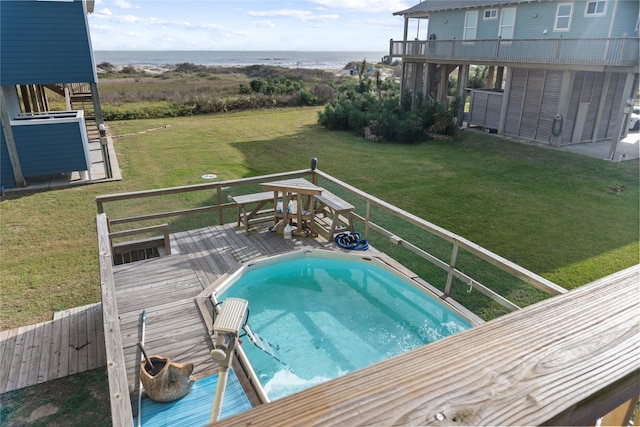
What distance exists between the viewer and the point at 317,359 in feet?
16.5

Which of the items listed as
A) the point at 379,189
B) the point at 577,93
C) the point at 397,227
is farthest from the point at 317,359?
the point at 577,93

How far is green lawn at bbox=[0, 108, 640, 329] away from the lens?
6.80 m

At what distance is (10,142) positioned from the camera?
1047cm

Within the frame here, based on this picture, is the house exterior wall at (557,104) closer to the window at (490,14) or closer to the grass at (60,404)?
the window at (490,14)

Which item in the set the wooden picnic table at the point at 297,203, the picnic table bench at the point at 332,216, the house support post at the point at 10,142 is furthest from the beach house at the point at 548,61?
the house support post at the point at 10,142

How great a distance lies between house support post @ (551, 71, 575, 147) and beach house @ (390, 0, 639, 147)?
0.03m

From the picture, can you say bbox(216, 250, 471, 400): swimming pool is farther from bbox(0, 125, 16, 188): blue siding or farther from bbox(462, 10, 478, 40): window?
bbox(462, 10, 478, 40): window

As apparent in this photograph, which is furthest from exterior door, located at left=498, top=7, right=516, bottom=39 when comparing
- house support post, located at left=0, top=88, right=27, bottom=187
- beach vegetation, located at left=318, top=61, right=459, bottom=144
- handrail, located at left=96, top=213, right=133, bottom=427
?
handrail, located at left=96, top=213, right=133, bottom=427

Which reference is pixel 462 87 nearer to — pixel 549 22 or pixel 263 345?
pixel 549 22

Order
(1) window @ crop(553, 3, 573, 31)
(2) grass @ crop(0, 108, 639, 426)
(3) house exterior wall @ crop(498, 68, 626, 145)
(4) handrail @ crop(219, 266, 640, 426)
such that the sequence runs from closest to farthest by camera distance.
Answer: (4) handrail @ crop(219, 266, 640, 426) → (2) grass @ crop(0, 108, 639, 426) → (1) window @ crop(553, 3, 573, 31) → (3) house exterior wall @ crop(498, 68, 626, 145)

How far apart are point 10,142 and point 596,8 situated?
18.6 metres

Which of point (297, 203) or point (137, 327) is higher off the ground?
point (297, 203)

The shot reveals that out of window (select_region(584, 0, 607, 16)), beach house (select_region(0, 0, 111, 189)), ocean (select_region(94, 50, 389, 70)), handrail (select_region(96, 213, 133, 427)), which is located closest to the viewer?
handrail (select_region(96, 213, 133, 427))

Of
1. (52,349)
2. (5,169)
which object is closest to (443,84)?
(5,169)
